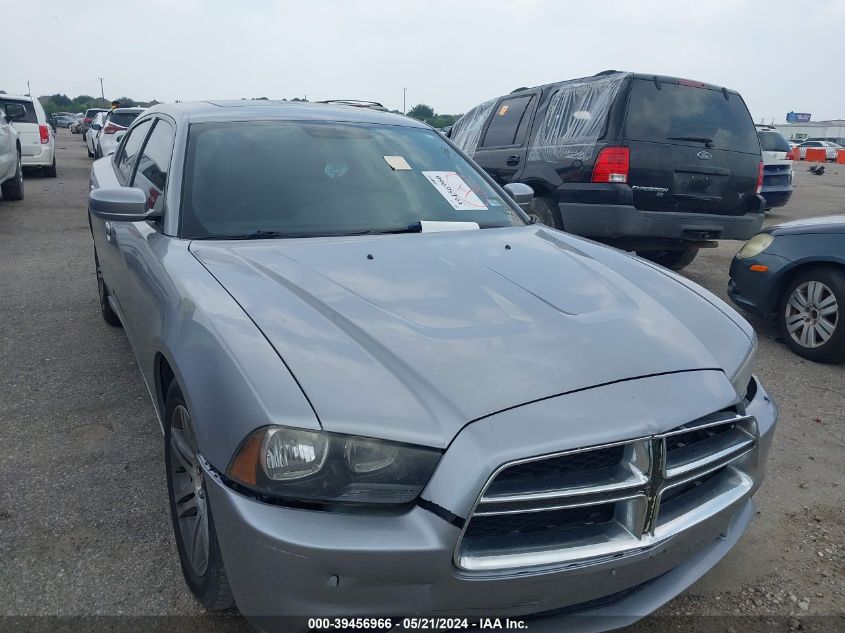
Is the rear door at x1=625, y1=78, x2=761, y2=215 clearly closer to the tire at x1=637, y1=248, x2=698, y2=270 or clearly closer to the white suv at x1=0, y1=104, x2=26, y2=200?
the tire at x1=637, y1=248, x2=698, y2=270

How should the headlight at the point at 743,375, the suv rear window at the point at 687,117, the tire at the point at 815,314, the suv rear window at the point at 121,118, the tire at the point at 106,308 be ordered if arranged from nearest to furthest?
the headlight at the point at 743,375 < the tire at the point at 815,314 < the tire at the point at 106,308 < the suv rear window at the point at 687,117 < the suv rear window at the point at 121,118

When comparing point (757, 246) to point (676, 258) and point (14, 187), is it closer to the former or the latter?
point (676, 258)

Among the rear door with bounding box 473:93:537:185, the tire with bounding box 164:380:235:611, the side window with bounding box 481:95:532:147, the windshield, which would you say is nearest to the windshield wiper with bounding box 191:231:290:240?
the windshield

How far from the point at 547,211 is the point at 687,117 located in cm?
145

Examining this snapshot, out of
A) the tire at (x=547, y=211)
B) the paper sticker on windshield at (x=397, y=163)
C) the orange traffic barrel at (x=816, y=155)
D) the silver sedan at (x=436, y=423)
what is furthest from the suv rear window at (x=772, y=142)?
the orange traffic barrel at (x=816, y=155)

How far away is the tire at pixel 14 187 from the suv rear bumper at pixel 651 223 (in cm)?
916

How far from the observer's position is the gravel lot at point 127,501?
2.22m

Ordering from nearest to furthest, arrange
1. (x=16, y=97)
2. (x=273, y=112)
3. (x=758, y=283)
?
(x=273, y=112) < (x=758, y=283) < (x=16, y=97)

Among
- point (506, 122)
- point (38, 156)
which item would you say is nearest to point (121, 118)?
point (38, 156)

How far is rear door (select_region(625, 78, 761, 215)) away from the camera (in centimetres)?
588

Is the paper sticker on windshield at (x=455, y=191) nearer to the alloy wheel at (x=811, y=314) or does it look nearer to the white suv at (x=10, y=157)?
the alloy wheel at (x=811, y=314)

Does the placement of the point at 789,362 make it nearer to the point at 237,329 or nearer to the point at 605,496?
the point at 605,496

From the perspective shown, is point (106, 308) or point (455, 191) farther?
point (106, 308)

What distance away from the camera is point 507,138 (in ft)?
24.3
